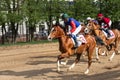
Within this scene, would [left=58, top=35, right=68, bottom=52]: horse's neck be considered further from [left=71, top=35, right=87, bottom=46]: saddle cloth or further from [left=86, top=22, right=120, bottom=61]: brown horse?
[left=86, top=22, right=120, bottom=61]: brown horse

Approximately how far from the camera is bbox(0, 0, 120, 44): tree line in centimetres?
3725

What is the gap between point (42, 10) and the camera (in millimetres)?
40562

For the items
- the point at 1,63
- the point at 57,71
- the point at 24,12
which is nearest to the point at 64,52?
the point at 57,71

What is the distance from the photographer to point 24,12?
123 ft

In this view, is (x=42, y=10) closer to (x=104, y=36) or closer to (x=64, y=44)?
(x=104, y=36)

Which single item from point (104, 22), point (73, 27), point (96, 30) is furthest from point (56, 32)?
point (104, 22)

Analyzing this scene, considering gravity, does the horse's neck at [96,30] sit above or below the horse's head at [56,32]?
below

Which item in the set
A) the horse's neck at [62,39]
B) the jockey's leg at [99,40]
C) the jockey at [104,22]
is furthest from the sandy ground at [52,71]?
the jockey at [104,22]

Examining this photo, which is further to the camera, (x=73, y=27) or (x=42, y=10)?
(x=42, y=10)

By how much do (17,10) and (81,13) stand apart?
8.20 meters

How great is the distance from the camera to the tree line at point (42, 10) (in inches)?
1467

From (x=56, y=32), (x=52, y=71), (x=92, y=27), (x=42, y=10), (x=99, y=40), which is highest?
(x=56, y=32)

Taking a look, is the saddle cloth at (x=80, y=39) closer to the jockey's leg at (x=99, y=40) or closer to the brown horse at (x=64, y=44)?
the brown horse at (x=64, y=44)

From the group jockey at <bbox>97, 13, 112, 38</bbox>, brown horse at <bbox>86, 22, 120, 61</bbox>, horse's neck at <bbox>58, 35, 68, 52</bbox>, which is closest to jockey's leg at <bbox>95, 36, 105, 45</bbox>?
brown horse at <bbox>86, 22, 120, 61</bbox>
